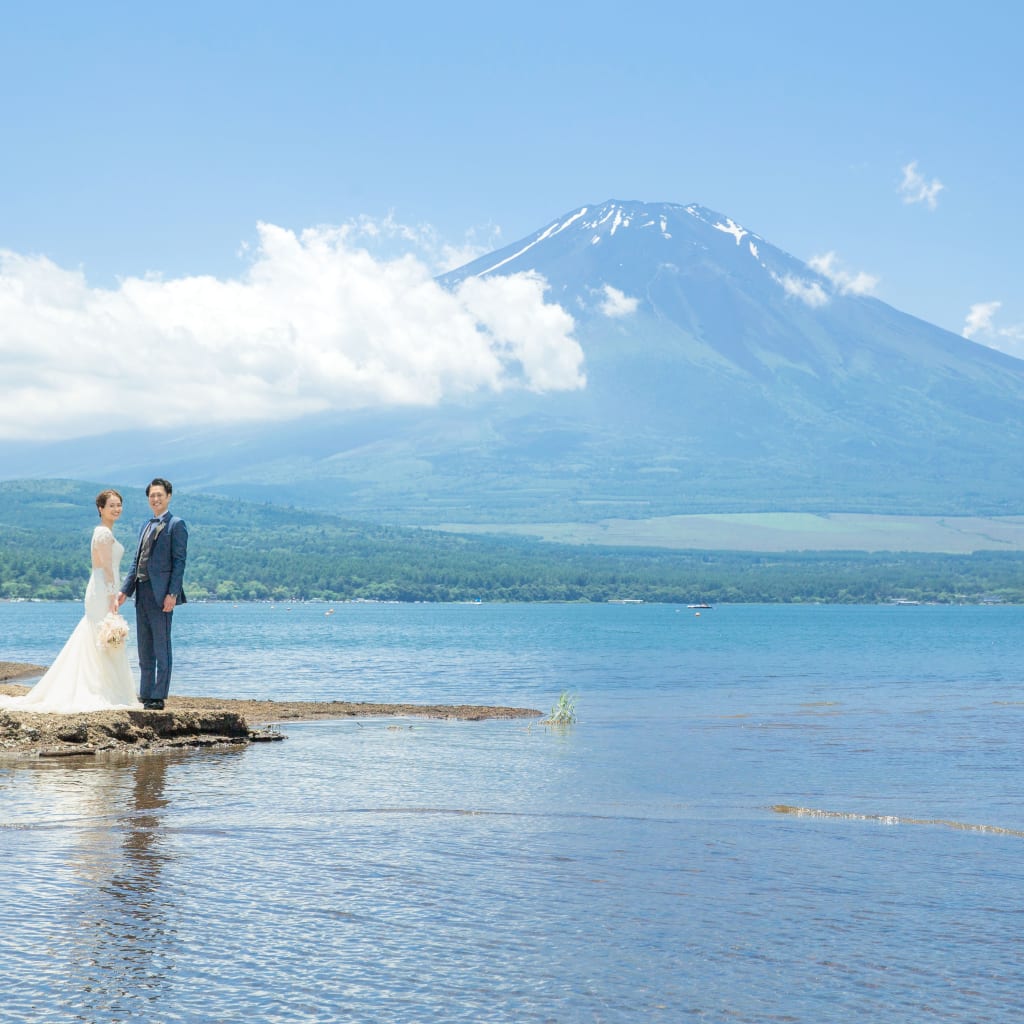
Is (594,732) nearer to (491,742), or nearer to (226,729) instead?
(491,742)

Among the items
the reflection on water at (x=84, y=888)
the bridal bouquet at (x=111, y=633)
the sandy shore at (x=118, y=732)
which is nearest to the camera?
the reflection on water at (x=84, y=888)

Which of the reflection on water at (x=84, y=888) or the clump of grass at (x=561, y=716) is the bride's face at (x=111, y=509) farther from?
the clump of grass at (x=561, y=716)

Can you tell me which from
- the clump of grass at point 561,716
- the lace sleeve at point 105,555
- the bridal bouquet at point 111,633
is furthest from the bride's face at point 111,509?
the clump of grass at point 561,716

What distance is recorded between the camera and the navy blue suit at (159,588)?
59.5 feet

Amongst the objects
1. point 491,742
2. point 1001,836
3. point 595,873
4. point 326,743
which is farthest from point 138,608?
point 1001,836

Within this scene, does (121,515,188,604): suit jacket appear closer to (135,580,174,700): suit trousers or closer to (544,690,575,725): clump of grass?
(135,580,174,700): suit trousers

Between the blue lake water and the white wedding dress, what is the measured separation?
70.1 inches

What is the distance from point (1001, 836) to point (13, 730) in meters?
11.5

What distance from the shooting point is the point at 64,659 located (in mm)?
18672

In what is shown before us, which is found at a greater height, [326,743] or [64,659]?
[64,659]

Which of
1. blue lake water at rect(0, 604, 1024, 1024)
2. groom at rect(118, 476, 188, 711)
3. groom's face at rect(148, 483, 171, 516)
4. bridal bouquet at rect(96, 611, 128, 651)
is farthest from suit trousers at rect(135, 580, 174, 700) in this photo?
blue lake water at rect(0, 604, 1024, 1024)

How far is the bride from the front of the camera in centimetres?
1827

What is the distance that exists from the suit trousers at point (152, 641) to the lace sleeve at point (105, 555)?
35cm

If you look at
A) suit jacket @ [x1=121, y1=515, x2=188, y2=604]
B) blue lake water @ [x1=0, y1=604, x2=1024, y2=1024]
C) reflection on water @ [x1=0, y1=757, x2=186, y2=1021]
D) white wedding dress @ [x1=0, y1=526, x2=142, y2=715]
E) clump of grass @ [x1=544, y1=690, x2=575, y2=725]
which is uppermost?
suit jacket @ [x1=121, y1=515, x2=188, y2=604]
